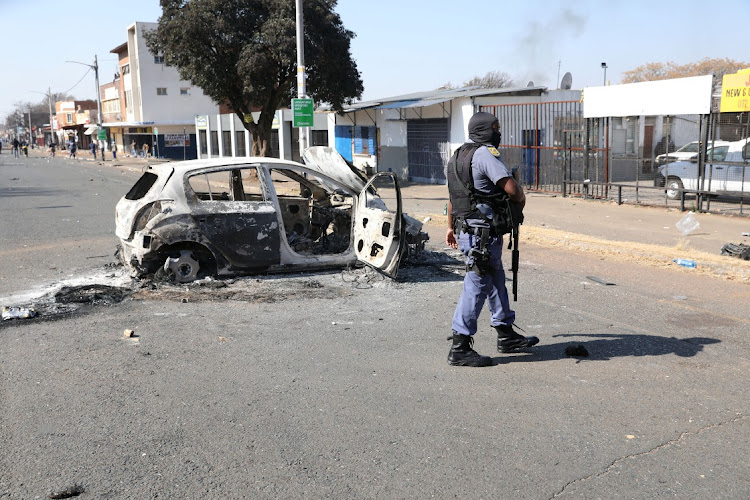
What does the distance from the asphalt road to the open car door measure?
0.34 metres

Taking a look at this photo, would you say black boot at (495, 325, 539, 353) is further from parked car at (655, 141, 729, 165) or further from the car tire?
the car tire

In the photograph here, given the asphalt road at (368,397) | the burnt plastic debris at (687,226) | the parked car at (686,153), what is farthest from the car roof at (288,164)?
the parked car at (686,153)

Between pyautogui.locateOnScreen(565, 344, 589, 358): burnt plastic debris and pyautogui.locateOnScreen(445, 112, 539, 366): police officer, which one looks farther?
pyautogui.locateOnScreen(565, 344, 589, 358): burnt plastic debris

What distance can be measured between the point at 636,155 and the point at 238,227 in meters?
10.7

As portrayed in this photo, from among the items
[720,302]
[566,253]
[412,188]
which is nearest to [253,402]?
[720,302]

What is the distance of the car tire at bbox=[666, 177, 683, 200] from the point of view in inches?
557

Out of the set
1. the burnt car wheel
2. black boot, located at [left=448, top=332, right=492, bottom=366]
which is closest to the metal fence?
black boot, located at [left=448, top=332, right=492, bottom=366]

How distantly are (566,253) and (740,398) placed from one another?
5741 mm

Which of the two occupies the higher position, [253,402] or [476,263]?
[476,263]

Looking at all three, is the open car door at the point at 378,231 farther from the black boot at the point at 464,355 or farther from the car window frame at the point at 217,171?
the black boot at the point at 464,355

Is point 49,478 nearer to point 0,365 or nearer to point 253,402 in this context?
point 253,402

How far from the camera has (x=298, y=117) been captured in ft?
58.0

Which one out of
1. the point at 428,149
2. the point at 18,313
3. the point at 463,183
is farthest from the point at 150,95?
the point at 463,183

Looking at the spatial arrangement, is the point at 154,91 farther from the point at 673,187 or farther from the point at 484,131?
the point at 484,131
